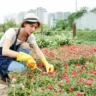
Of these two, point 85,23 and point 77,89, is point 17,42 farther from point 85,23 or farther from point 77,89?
point 85,23

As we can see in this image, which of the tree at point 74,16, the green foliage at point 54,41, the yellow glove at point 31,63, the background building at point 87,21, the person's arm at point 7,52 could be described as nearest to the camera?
the yellow glove at point 31,63

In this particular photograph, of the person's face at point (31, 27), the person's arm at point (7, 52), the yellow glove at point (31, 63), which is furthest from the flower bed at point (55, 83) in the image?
the person's face at point (31, 27)

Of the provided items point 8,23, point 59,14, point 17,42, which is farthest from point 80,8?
point 17,42

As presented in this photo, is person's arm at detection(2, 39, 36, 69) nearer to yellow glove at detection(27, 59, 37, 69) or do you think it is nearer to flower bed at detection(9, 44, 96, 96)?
yellow glove at detection(27, 59, 37, 69)

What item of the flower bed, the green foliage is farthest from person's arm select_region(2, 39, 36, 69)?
the green foliage

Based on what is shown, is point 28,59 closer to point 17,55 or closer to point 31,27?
point 17,55

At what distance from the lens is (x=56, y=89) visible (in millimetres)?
3354

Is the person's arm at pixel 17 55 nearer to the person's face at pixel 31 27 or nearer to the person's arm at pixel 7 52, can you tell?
the person's arm at pixel 7 52

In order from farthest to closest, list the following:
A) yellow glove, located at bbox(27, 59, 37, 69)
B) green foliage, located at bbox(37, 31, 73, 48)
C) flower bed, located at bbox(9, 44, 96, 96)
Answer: green foliage, located at bbox(37, 31, 73, 48), yellow glove, located at bbox(27, 59, 37, 69), flower bed, located at bbox(9, 44, 96, 96)

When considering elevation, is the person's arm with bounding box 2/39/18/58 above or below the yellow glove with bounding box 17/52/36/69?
above

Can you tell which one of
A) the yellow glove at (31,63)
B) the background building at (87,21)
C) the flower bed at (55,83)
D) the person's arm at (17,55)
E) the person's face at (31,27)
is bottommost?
the background building at (87,21)

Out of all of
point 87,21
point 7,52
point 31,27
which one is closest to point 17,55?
point 7,52

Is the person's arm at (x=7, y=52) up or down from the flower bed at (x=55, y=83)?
up

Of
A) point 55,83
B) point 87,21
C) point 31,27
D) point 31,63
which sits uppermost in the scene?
point 31,27
